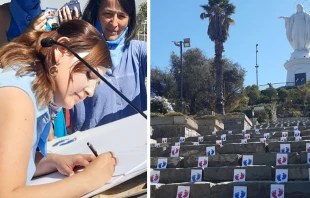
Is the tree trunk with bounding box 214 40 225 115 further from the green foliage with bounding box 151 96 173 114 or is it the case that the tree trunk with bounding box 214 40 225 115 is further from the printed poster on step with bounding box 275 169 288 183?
the printed poster on step with bounding box 275 169 288 183

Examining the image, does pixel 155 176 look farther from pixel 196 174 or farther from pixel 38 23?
pixel 38 23

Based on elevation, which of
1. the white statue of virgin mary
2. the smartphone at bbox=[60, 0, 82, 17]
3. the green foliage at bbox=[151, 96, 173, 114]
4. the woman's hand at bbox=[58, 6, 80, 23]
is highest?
the white statue of virgin mary

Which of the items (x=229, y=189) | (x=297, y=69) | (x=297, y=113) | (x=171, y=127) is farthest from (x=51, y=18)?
(x=297, y=69)

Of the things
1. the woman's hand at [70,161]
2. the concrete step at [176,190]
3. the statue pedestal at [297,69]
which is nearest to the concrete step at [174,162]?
the concrete step at [176,190]

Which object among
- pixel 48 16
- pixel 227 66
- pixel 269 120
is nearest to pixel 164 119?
pixel 48 16

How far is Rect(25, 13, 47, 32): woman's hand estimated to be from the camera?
5.29m

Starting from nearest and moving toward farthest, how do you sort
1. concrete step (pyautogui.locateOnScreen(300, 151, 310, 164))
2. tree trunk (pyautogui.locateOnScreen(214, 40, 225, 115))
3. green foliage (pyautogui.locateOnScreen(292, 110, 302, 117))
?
concrete step (pyautogui.locateOnScreen(300, 151, 310, 164)), tree trunk (pyautogui.locateOnScreen(214, 40, 225, 115)), green foliage (pyautogui.locateOnScreen(292, 110, 302, 117))

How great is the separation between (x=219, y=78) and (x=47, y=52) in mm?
15802

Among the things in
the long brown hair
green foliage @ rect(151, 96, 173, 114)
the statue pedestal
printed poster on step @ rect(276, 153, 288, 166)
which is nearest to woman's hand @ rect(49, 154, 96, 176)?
the long brown hair

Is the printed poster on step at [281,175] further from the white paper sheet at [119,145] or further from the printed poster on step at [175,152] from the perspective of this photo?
the white paper sheet at [119,145]

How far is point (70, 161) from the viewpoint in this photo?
4.91 m

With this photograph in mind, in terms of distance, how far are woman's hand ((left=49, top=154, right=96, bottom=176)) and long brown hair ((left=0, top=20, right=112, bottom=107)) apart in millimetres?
548

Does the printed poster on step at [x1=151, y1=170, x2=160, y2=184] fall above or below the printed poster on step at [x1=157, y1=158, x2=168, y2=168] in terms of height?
below

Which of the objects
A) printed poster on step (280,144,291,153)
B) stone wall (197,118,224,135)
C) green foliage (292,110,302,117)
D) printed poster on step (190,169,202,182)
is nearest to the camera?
printed poster on step (190,169,202,182)
